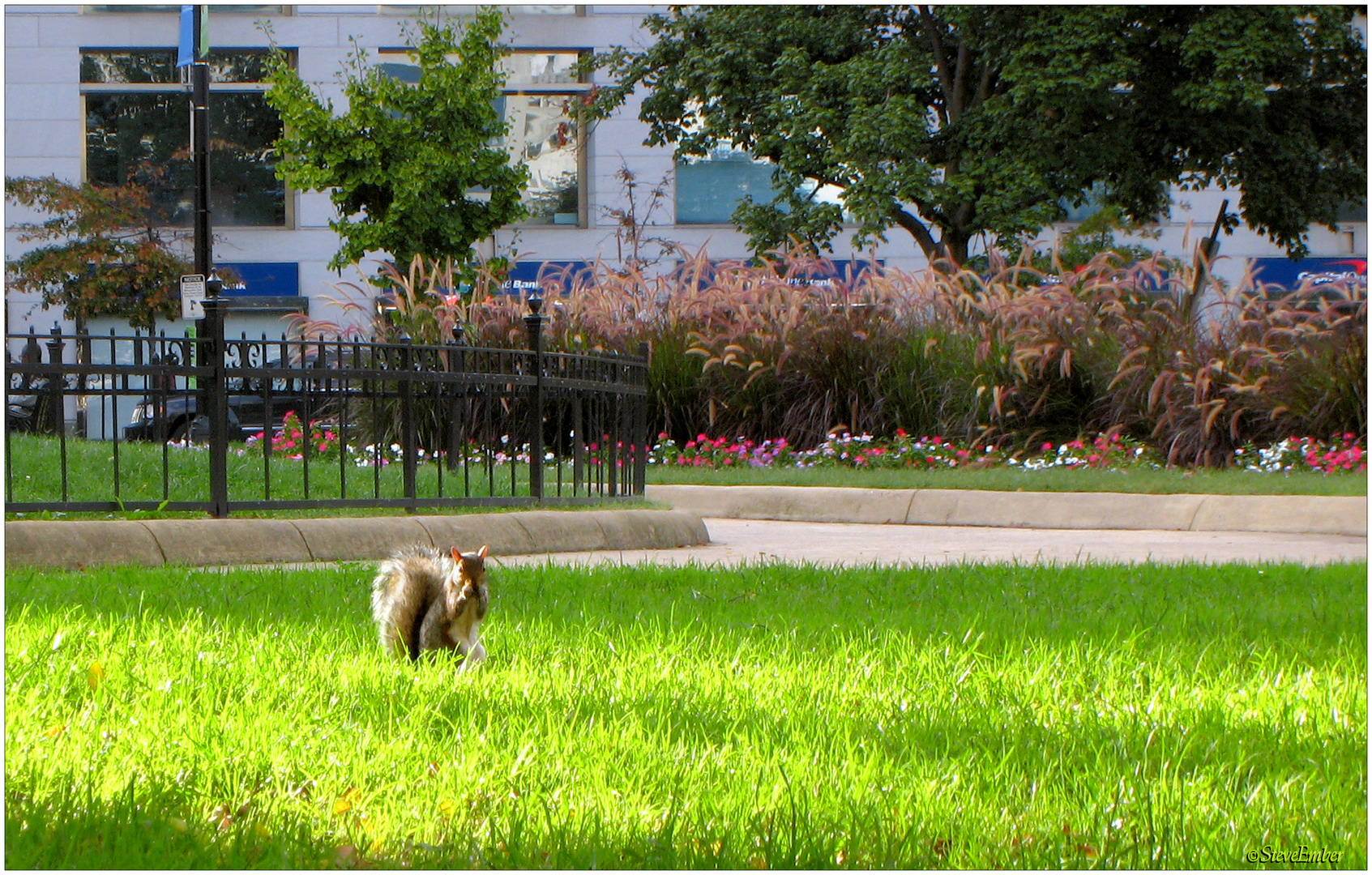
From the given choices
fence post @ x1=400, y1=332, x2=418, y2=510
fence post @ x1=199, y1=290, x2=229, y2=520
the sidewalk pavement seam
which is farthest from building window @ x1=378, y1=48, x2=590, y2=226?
the sidewalk pavement seam

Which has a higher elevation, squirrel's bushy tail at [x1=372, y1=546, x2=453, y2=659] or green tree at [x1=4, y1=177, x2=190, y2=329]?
green tree at [x1=4, y1=177, x2=190, y2=329]

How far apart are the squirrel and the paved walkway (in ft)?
10.2

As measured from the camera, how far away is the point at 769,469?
13109 mm

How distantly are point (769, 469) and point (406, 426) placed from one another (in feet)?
18.2

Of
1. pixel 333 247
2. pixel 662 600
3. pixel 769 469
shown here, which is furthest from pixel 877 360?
pixel 333 247

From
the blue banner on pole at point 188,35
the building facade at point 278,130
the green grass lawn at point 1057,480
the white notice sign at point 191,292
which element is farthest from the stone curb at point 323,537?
the building facade at point 278,130

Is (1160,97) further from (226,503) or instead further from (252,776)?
(252,776)

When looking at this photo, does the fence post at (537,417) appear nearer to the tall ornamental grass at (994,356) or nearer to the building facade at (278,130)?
the tall ornamental grass at (994,356)

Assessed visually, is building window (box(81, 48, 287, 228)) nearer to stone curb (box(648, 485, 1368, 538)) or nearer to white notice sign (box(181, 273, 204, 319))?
white notice sign (box(181, 273, 204, 319))

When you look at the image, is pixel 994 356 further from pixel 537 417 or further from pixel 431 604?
pixel 431 604

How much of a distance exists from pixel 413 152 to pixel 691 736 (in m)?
17.7

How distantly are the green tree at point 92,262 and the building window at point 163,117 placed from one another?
10.6ft

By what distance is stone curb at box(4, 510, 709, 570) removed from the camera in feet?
21.5

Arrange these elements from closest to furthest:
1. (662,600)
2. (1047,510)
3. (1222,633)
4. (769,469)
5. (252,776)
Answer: (252,776)
(1222,633)
(662,600)
(1047,510)
(769,469)
